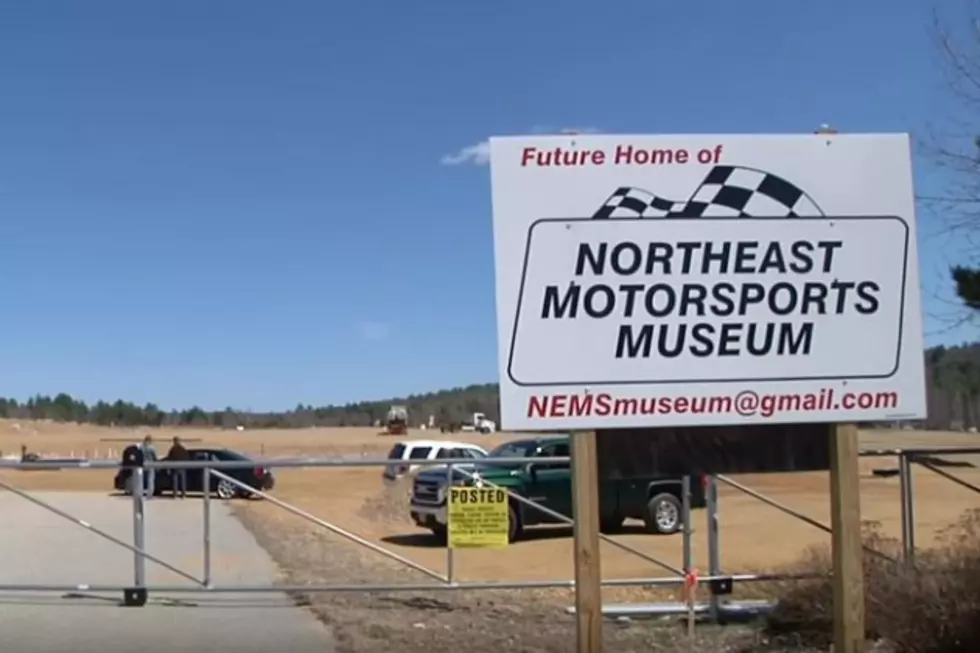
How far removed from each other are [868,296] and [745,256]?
699mm

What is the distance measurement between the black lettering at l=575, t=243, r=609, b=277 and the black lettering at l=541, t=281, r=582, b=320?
3.3 inches

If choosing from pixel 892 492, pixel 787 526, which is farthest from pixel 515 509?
pixel 892 492

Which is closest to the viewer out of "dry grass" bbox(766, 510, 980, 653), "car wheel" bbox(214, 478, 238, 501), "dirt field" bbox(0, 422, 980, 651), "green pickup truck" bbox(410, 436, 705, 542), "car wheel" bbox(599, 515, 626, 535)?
"dry grass" bbox(766, 510, 980, 653)

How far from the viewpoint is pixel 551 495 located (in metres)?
20.2

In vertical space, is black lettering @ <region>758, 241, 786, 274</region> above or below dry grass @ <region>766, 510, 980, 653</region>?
above

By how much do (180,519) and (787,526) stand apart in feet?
40.0

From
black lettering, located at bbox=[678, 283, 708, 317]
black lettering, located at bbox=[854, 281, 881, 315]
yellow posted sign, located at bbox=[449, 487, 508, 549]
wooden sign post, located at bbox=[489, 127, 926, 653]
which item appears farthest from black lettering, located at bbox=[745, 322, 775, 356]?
yellow posted sign, located at bbox=[449, 487, 508, 549]

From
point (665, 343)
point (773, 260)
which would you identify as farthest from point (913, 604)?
point (665, 343)

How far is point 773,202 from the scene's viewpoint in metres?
6.46

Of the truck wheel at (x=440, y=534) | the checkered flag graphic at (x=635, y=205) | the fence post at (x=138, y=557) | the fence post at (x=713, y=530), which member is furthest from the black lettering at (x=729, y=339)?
the truck wheel at (x=440, y=534)

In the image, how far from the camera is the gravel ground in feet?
32.0

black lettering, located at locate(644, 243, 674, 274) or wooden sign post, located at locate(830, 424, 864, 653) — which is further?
wooden sign post, located at locate(830, 424, 864, 653)

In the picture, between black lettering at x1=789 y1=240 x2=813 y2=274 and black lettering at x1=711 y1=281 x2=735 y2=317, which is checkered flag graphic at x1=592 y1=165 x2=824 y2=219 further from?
black lettering at x1=711 y1=281 x2=735 y2=317

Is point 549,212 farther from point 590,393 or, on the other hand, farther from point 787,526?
point 787,526
